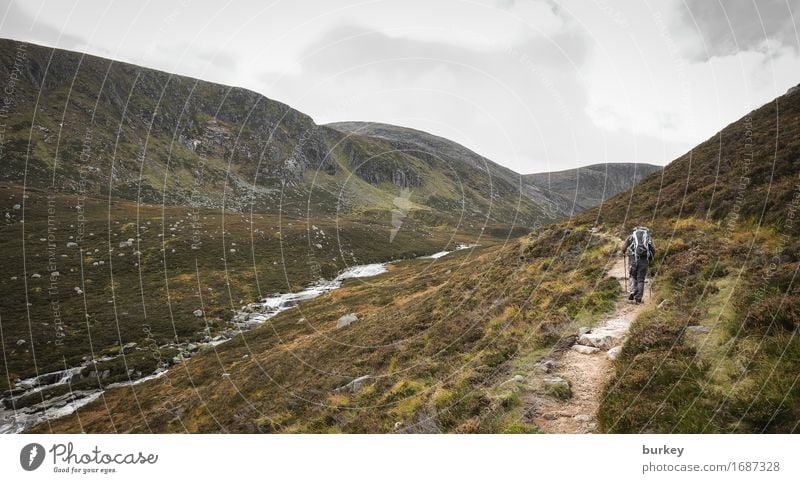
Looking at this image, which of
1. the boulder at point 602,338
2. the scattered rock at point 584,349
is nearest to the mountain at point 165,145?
the boulder at point 602,338

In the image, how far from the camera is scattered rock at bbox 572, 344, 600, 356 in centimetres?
851

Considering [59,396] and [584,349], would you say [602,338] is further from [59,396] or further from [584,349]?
[59,396]

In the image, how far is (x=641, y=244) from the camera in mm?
10781

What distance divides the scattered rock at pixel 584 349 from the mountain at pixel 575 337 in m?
0.30

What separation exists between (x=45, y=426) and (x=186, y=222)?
1949 inches

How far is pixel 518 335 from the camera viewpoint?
10742 mm

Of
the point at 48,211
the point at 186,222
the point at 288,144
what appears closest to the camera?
the point at 48,211

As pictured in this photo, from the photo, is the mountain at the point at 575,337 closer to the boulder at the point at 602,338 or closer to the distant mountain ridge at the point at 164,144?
the boulder at the point at 602,338

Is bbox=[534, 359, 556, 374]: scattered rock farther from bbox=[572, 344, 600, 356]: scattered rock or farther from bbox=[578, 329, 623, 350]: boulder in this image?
bbox=[578, 329, 623, 350]: boulder

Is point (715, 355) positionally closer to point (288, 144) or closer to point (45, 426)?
point (45, 426)

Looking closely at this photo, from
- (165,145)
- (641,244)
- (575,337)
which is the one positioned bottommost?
(165,145)

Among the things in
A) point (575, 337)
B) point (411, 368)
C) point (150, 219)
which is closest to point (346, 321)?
point (411, 368)

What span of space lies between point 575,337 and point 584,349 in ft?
2.58
